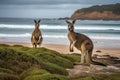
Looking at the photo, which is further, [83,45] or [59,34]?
[59,34]

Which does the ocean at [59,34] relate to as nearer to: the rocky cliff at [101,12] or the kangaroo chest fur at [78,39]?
the kangaroo chest fur at [78,39]

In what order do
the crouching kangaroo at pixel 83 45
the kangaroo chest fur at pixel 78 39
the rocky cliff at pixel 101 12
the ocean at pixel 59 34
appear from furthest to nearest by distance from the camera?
the rocky cliff at pixel 101 12 < the ocean at pixel 59 34 < the kangaroo chest fur at pixel 78 39 < the crouching kangaroo at pixel 83 45

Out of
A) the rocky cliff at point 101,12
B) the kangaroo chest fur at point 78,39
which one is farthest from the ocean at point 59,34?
the rocky cliff at point 101,12

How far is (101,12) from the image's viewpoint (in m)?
159

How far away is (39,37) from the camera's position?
14469 mm

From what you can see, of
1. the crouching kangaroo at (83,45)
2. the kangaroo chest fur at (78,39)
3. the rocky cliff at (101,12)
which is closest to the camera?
the crouching kangaroo at (83,45)

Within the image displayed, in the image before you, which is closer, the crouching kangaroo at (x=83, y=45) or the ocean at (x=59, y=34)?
the crouching kangaroo at (x=83, y=45)

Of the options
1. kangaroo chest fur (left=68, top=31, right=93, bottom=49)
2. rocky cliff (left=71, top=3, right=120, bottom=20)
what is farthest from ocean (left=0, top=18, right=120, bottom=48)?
rocky cliff (left=71, top=3, right=120, bottom=20)

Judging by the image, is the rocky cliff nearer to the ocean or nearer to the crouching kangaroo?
the ocean

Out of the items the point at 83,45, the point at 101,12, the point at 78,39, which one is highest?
the point at 78,39

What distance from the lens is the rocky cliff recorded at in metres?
149

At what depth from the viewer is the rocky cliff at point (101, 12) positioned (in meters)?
149

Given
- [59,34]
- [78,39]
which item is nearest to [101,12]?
[59,34]

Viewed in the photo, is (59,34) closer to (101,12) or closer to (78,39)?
(78,39)
